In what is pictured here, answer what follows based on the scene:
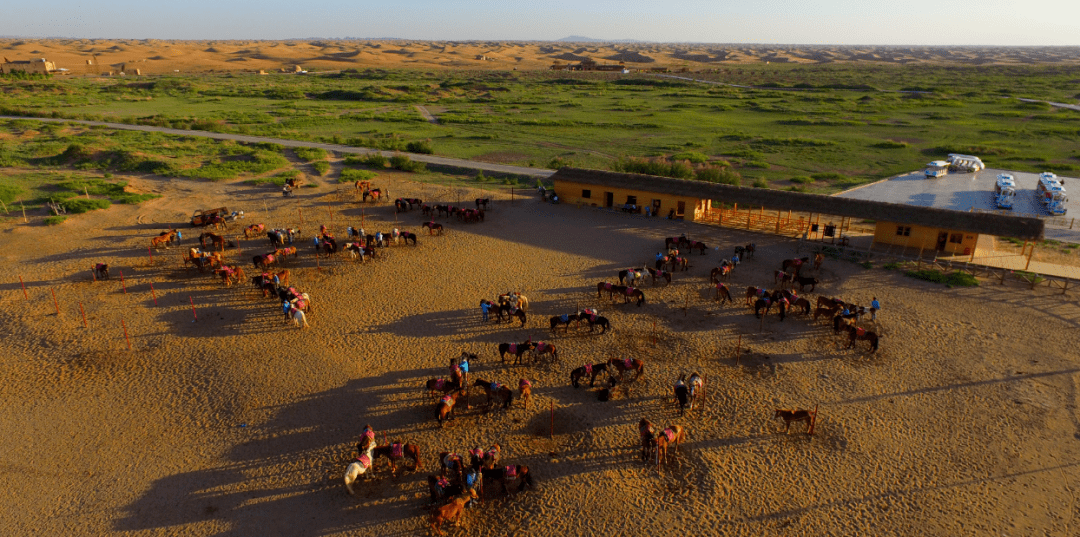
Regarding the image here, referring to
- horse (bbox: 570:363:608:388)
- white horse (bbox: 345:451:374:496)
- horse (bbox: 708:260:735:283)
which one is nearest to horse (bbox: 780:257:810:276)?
horse (bbox: 708:260:735:283)

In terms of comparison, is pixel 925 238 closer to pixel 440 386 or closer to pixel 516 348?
pixel 516 348

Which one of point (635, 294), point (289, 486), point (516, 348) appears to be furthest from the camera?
point (635, 294)

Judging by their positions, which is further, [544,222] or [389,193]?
[389,193]

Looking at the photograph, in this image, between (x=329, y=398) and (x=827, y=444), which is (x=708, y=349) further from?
(x=329, y=398)

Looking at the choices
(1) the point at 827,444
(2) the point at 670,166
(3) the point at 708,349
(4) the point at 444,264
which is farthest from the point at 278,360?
(2) the point at 670,166

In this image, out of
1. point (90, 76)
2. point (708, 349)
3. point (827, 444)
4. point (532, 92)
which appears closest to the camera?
point (827, 444)

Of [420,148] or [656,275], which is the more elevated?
[420,148]

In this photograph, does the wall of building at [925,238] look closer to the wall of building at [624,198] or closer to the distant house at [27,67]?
the wall of building at [624,198]

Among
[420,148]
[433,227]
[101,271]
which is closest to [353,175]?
[420,148]

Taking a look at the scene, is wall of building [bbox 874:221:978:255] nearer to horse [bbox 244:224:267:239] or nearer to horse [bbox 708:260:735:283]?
horse [bbox 708:260:735:283]
